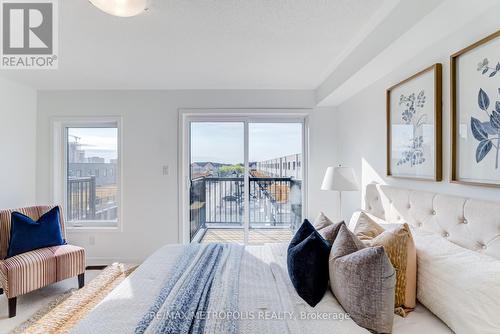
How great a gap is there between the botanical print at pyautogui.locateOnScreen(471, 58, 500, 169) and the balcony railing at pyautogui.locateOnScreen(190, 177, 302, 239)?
2323mm

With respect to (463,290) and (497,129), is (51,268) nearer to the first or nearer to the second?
(463,290)

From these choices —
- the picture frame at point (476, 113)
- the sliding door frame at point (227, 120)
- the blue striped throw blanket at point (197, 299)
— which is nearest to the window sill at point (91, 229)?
the sliding door frame at point (227, 120)

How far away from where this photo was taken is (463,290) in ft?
3.43

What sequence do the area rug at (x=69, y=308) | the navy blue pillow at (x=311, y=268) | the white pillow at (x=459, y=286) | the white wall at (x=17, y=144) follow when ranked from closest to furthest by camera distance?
the white pillow at (x=459, y=286) → the navy blue pillow at (x=311, y=268) → the area rug at (x=69, y=308) → the white wall at (x=17, y=144)

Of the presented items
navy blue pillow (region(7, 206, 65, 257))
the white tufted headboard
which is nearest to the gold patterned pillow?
the white tufted headboard

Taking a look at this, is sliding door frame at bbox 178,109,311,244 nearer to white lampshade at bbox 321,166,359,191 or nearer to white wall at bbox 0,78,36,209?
white lampshade at bbox 321,166,359,191

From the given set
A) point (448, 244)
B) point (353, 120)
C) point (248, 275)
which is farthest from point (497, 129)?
point (353, 120)

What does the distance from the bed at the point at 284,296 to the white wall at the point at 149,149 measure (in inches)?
66.1

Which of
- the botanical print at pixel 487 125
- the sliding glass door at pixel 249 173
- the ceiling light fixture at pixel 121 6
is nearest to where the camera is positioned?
the botanical print at pixel 487 125

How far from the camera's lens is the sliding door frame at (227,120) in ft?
11.0

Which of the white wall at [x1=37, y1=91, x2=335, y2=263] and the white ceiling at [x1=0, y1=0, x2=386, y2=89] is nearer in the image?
the white ceiling at [x1=0, y1=0, x2=386, y2=89]

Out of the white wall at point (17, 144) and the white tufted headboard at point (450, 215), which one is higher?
the white wall at point (17, 144)

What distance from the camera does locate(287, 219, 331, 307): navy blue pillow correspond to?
1.32 metres

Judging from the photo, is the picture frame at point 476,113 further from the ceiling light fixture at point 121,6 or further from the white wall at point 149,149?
the white wall at point 149,149
